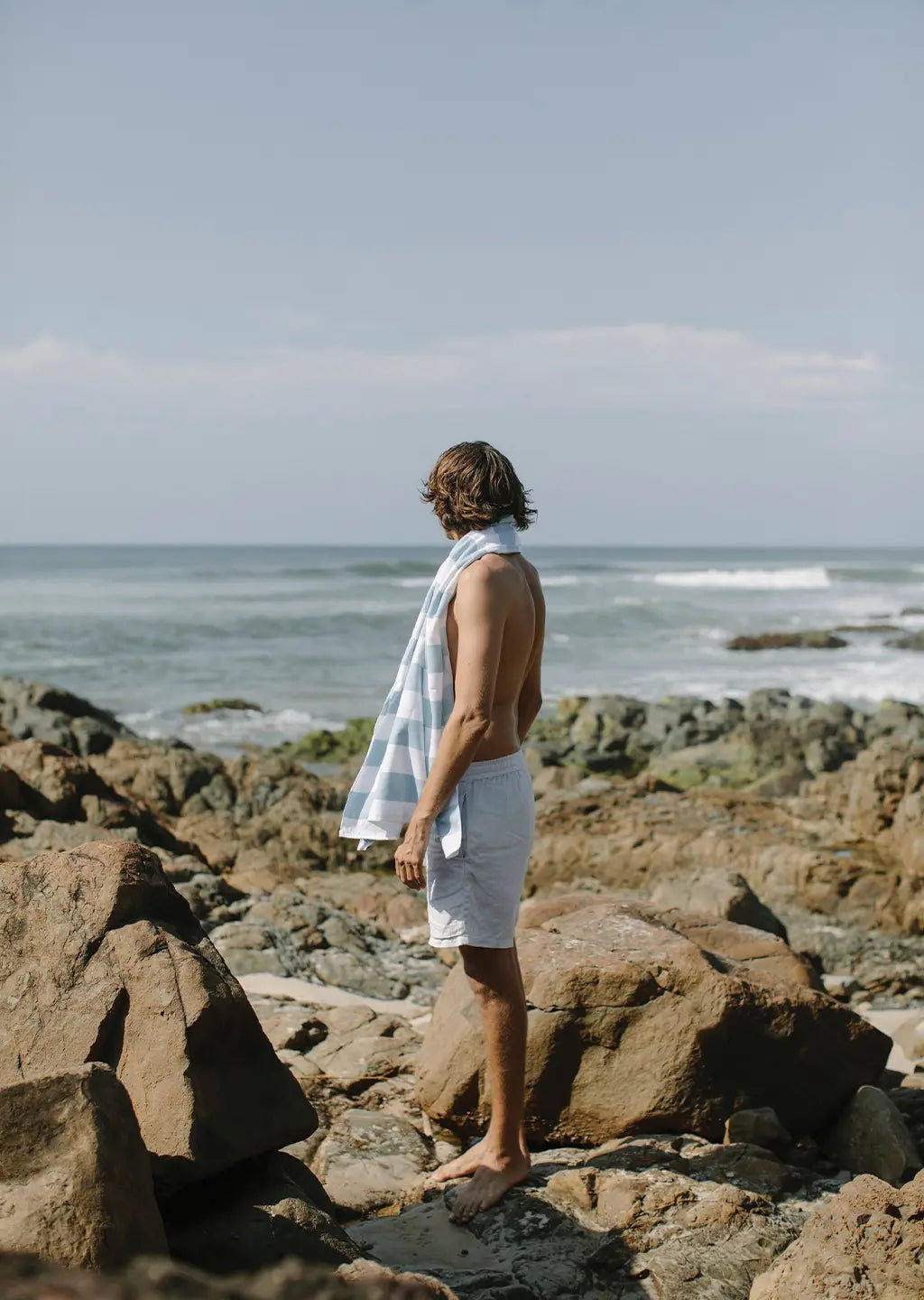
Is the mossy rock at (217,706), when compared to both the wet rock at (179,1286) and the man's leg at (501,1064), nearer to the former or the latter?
the man's leg at (501,1064)

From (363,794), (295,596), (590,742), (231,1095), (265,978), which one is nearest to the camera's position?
(231,1095)

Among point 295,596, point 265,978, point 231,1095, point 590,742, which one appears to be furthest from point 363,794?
point 295,596

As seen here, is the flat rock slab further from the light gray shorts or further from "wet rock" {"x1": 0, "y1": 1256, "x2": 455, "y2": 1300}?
"wet rock" {"x1": 0, "y1": 1256, "x2": 455, "y2": 1300}

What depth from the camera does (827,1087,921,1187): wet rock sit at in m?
3.89

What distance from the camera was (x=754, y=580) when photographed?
6500 cm

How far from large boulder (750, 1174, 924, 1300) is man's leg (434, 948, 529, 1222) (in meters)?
0.95

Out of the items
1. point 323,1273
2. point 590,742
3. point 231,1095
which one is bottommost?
point 590,742

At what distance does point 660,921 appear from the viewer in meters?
4.76

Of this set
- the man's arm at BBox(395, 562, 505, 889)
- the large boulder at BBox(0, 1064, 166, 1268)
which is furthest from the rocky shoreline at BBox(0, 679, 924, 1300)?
the man's arm at BBox(395, 562, 505, 889)

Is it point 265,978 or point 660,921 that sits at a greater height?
point 660,921

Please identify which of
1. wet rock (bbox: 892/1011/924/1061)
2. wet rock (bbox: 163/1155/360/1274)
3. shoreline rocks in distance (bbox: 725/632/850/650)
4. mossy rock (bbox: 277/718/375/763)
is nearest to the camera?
wet rock (bbox: 163/1155/360/1274)

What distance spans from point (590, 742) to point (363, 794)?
13.5 meters

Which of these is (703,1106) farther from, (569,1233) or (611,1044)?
(569,1233)

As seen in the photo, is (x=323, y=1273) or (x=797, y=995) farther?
(x=797, y=995)
